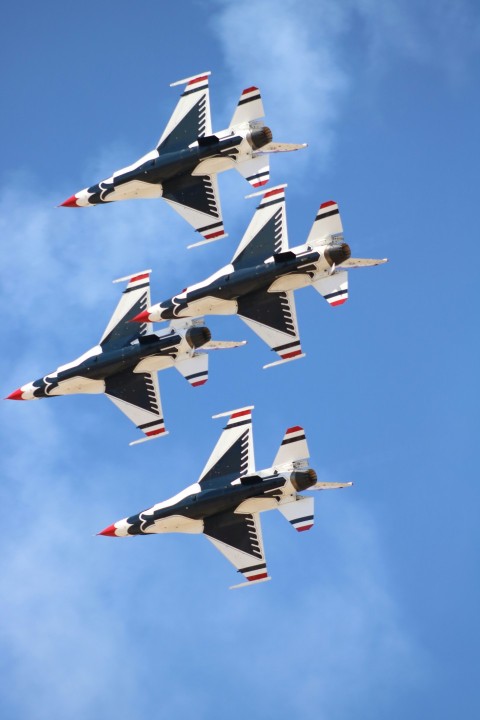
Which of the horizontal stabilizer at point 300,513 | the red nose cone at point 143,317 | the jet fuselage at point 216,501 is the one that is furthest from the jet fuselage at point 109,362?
the horizontal stabilizer at point 300,513

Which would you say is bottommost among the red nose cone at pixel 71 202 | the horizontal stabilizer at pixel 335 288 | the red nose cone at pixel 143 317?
the horizontal stabilizer at pixel 335 288

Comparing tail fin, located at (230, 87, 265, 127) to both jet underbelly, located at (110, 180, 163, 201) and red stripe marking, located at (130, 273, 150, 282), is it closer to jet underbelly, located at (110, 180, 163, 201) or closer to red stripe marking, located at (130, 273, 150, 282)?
jet underbelly, located at (110, 180, 163, 201)

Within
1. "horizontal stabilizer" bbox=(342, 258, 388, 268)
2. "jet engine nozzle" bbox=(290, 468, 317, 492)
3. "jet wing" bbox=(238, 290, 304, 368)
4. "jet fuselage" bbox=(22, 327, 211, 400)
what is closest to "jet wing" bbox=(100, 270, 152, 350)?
"jet fuselage" bbox=(22, 327, 211, 400)

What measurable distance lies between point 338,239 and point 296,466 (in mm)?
14743

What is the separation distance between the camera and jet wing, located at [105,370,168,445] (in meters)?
159

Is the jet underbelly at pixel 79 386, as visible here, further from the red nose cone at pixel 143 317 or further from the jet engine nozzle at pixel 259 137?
the jet engine nozzle at pixel 259 137

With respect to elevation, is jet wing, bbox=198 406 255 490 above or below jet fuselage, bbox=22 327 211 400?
below

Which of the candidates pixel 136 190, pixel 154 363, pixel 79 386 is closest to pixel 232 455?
pixel 154 363

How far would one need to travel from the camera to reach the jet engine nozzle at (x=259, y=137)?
518 ft

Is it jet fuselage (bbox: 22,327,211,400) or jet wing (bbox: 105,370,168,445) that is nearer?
jet fuselage (bbox: 22,327,211,400)

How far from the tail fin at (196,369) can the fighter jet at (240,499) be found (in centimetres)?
272

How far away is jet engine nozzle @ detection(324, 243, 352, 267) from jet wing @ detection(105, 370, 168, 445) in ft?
46.4

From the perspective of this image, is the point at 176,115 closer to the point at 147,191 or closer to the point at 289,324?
the point at 147,191

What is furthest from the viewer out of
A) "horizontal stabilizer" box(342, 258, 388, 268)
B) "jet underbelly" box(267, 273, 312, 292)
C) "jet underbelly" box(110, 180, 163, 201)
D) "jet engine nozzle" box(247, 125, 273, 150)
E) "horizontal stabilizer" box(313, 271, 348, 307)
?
"jet underbelly" box(110, 180, 163, 201)
